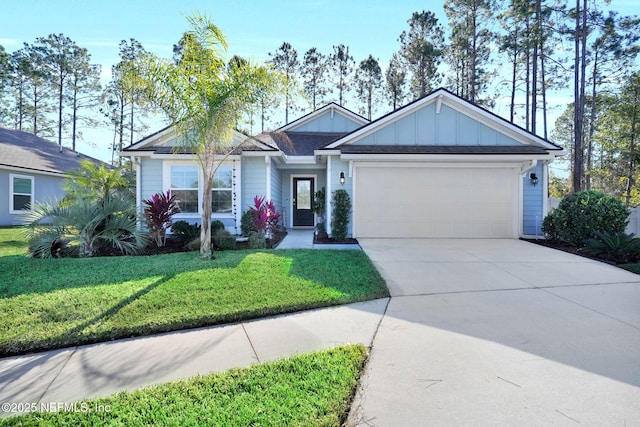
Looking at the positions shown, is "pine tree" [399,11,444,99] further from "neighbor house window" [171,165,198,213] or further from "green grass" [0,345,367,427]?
"green grass" [0,345,367,427]

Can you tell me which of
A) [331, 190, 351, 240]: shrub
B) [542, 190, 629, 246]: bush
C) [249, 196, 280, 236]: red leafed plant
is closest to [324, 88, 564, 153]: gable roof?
[331, 190, 351, 240]: shrub

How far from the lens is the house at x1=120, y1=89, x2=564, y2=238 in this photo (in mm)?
9492

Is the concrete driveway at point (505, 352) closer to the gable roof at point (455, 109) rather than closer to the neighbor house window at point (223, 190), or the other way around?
the gable roof at point (455, 109)

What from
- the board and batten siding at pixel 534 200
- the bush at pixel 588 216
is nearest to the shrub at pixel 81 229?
the bush at pixel 588 216

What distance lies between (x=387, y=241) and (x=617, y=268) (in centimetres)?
486

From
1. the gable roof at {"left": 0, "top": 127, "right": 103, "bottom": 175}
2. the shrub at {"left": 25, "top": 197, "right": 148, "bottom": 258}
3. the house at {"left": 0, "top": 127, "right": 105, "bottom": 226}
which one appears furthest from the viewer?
the gable roof at {"left": 0, "top": 127, "right": 103, "bottom": 175}

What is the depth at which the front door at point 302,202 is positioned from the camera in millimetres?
13211

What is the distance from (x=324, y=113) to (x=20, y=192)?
14356mm

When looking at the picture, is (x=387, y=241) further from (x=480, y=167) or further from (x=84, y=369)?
(x=84, y=369)

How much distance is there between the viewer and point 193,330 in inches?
132

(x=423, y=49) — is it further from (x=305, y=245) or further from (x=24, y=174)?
(x=24, y=174)

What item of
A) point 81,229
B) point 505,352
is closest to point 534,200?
point 505,352

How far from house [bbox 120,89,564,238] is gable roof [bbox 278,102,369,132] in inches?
231

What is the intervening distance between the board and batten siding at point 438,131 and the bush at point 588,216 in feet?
8.91
